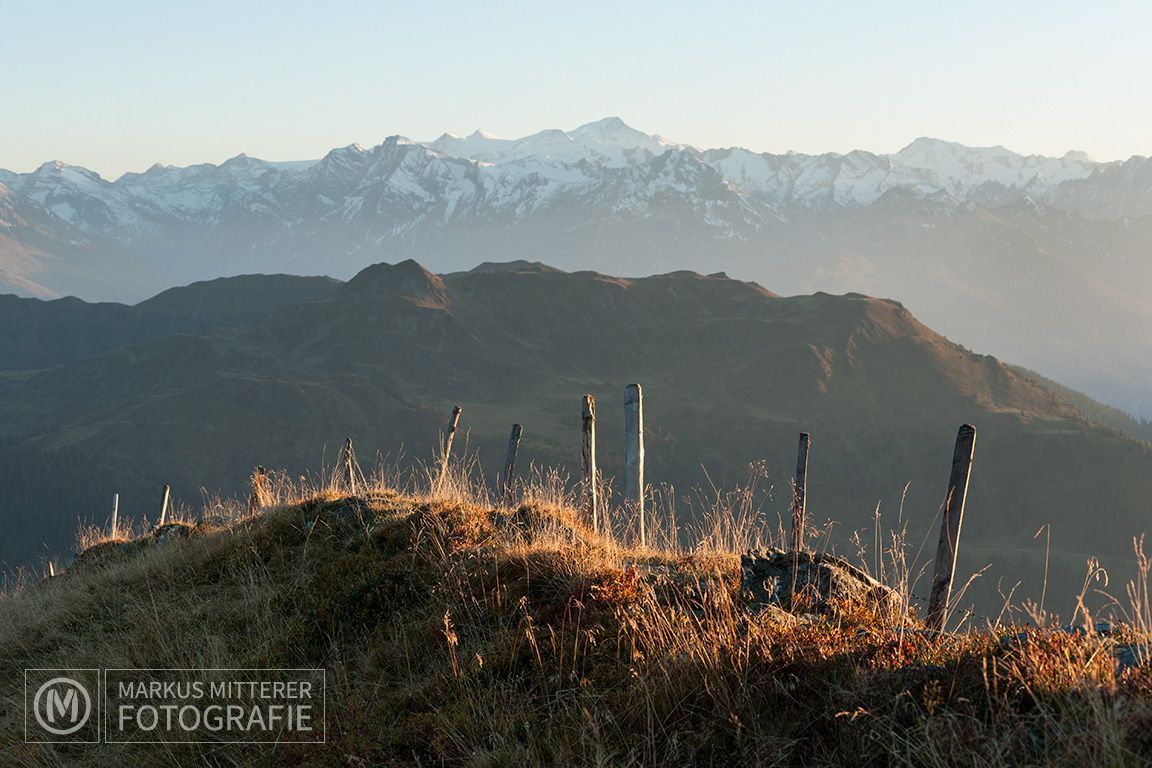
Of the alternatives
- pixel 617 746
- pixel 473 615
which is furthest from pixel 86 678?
pixel 617 746

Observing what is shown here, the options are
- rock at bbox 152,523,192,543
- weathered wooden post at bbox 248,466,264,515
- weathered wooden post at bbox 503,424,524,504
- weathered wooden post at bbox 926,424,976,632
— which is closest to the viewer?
weathered wooden post at bbox 926,424,976,632

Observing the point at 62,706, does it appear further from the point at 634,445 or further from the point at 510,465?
the point at 510,465

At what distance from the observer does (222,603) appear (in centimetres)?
909

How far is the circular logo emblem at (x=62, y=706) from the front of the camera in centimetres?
726

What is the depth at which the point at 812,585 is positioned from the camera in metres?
7.14

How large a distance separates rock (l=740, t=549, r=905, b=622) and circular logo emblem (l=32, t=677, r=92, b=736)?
566cm

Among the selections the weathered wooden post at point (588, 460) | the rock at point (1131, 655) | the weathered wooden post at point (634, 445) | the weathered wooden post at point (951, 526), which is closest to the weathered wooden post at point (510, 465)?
the weathered wooden post at point (588, 460)

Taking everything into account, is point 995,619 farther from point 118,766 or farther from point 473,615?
point 118,766

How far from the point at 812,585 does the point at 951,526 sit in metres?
2.18

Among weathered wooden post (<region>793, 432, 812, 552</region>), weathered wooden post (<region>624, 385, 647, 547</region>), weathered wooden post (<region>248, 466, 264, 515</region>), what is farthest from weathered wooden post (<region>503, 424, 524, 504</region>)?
weathered wooden post (<region>248, 466, 264, 515</region>)

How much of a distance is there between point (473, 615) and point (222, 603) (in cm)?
333

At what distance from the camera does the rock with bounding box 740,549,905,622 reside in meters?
Result: 6.84

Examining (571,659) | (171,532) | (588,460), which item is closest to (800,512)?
(588,460)

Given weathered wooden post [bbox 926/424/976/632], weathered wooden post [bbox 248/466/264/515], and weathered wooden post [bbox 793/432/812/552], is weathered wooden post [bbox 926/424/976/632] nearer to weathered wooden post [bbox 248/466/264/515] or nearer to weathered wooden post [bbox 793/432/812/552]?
weathered wooden post [bbox 793/432/812/552]
